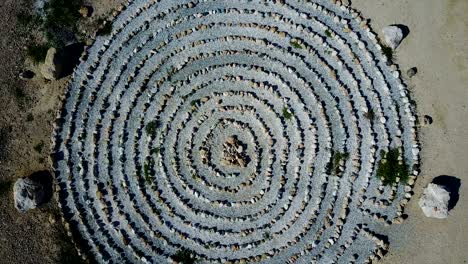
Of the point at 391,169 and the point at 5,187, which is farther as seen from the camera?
the point at 5,187

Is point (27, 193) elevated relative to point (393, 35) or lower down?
lower down

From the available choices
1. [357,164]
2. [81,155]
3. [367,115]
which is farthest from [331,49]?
[81,155]

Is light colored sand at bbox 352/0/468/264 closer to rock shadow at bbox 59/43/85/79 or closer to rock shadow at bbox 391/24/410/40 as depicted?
rock shadow at bbox 391/24/410/40

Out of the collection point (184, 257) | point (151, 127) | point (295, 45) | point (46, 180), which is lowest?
point (184, 257)

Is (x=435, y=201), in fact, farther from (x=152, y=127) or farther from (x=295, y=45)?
(x=152, y=127)

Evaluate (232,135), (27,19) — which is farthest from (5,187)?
(232,135)

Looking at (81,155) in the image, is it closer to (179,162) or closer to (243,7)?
(179,162)

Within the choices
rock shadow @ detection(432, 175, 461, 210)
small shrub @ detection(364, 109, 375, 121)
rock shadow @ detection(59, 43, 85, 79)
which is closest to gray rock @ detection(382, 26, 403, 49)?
small shrub @ detection(364, 109, 375, 121)

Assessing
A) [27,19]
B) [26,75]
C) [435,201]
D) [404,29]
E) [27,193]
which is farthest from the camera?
[27,19]
